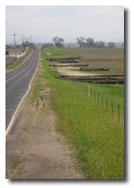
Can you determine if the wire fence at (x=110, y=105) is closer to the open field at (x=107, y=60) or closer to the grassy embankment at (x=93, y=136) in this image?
the grassy embankment at (x=93, y=136)

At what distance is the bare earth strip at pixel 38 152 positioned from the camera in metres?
8.51

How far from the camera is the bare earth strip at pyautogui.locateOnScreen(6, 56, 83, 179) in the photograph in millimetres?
8508

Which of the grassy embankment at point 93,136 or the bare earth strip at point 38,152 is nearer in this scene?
the bare earth strip at point 38,152

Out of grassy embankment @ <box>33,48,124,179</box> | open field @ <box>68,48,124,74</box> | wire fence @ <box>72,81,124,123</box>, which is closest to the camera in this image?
grassy embankment @ <box>33,48,124,179</box>

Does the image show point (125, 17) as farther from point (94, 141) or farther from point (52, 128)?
point (52, 128)

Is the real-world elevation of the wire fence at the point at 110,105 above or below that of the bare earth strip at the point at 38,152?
above

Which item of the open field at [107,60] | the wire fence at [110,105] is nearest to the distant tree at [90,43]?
the open field at [107,60]

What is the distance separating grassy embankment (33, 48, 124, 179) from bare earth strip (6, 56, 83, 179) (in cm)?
34

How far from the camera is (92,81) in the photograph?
39.3 m

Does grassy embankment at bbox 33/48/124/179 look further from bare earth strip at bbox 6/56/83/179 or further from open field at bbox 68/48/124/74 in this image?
open field at bbox 68/48/124/74

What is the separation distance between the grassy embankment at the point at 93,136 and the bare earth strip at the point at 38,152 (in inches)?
13.4

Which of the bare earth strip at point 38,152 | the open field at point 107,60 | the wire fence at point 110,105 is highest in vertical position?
the open field at point 107,60

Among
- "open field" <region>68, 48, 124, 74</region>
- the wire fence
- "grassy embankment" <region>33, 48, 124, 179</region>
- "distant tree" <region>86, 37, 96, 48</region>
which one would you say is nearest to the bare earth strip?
"grassy embankment" <region>33, 48, 124, 179</region>

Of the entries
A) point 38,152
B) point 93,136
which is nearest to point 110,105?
point 93,136
